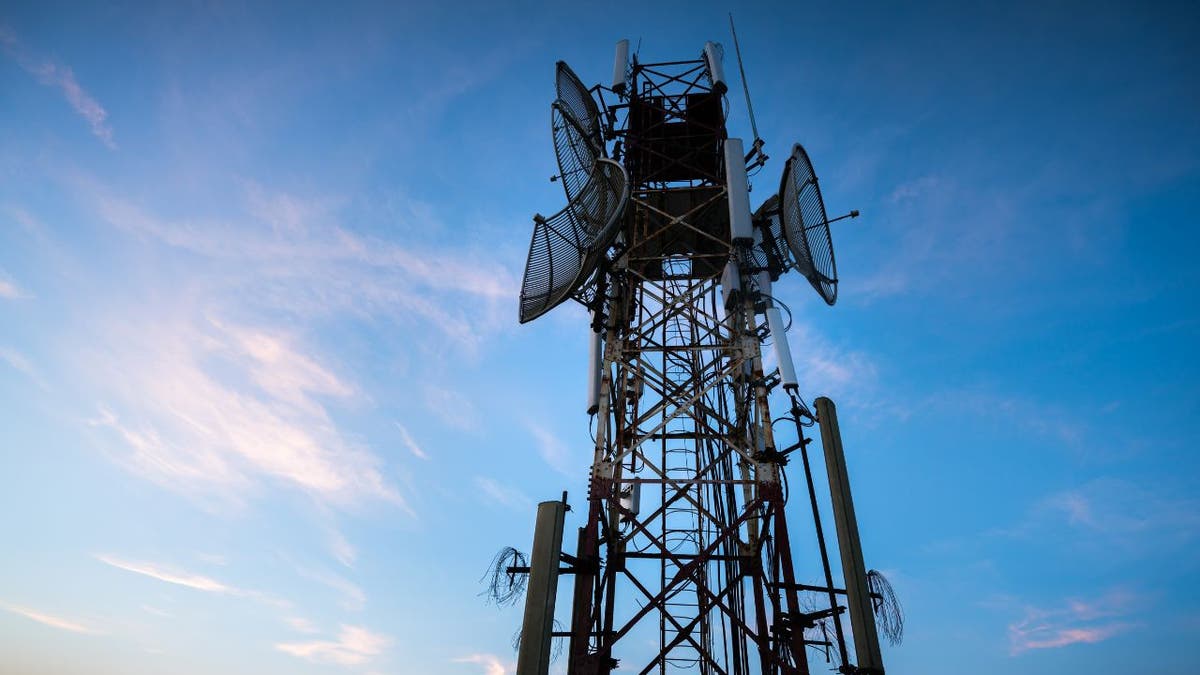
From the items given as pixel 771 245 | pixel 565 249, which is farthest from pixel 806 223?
pixel 565 249

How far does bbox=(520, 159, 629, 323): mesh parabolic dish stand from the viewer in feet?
35.6

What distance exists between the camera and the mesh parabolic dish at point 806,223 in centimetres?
1041

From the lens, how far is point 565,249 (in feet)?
37.5

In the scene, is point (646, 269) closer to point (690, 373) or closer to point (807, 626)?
point (690, 373)

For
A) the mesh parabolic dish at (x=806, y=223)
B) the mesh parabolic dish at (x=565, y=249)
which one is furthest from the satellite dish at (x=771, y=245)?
the mesh parabolic dish at (x=565, y=249)

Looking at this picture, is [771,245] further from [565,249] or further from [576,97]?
[576,97]

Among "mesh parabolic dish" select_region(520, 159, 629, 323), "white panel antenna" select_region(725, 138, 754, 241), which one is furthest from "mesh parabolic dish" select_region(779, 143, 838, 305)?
"mesh parabolic dish" select_region(520, 159, 629, 323)

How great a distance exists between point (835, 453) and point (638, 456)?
435cm

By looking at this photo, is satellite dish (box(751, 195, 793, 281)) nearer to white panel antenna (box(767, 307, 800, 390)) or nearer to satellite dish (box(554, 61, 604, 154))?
white panel antenna (box(767, 307, 800, 390))

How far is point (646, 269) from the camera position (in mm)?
13219

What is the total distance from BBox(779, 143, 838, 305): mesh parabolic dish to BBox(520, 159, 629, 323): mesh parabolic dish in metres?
2.92

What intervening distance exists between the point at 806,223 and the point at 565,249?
428 centimetres

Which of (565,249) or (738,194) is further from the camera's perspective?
(565,249)

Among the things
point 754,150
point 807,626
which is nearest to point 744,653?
point 807,626
